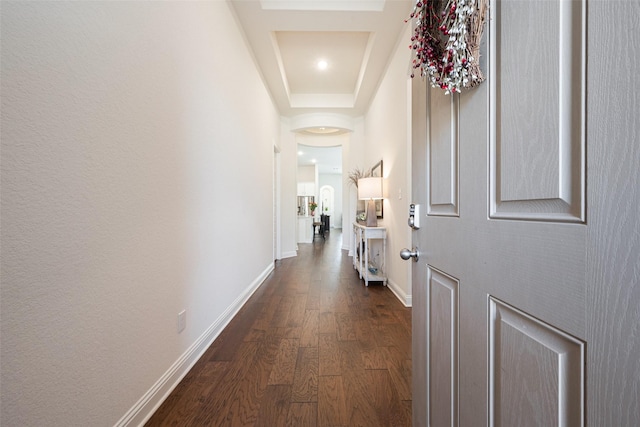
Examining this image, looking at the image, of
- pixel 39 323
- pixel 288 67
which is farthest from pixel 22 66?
pixel 288 67

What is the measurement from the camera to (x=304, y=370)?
5.69ft

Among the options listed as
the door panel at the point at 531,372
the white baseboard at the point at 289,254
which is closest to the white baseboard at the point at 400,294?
the door panel at the point at 531,372

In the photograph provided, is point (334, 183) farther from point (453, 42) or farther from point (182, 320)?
point (453, 42)

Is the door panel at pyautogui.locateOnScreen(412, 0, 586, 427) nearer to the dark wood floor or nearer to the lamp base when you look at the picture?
the dark wood floor

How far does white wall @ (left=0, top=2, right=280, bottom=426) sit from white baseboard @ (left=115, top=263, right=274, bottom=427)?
0.02 m

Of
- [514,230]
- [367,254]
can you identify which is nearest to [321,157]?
[367,254]

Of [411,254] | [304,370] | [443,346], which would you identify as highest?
[411,254]

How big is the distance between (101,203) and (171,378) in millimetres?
1076

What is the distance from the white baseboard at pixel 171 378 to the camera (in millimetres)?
1254

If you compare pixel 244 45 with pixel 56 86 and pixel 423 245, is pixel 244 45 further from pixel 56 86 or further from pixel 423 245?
pixel 423 245

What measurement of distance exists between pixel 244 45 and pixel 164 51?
1.78 meters

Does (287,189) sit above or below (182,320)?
above

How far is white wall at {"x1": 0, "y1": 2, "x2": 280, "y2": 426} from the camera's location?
816mm

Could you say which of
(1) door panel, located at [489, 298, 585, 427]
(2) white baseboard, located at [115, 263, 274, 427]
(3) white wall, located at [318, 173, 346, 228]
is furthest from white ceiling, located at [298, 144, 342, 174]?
(1) door panel, located at [489, 298, 585, 427]
